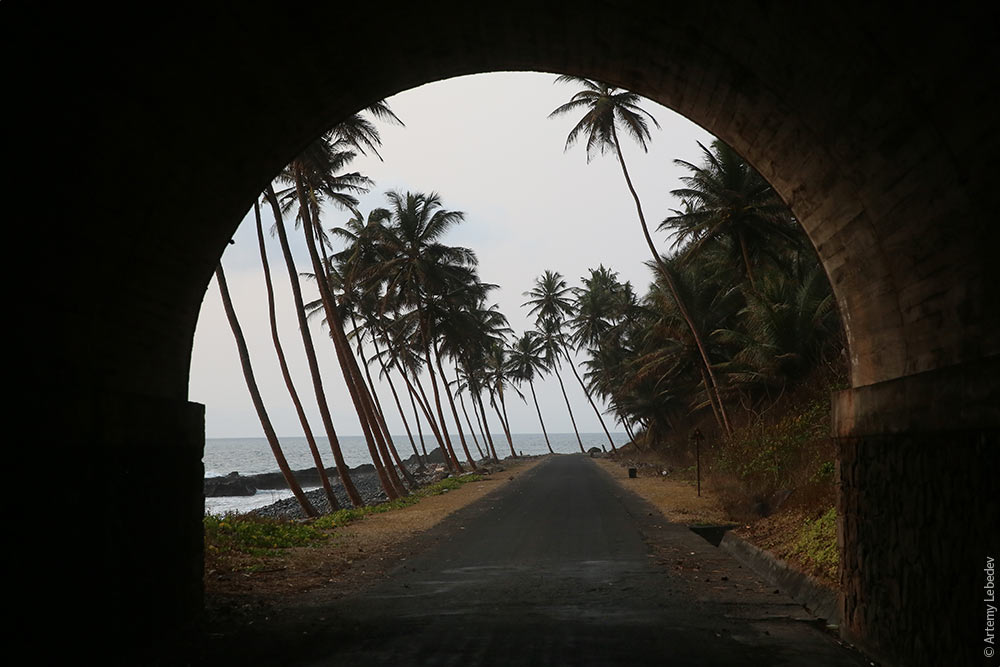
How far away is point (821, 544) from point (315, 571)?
270 inches

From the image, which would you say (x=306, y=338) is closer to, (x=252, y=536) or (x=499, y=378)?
(x=252, y=536)

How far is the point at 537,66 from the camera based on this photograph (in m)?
9.19

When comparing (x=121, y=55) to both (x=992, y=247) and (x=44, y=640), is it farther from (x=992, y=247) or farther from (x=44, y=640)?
(x=992, y=247)

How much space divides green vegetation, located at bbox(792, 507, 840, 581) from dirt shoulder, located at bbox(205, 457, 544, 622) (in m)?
5.51

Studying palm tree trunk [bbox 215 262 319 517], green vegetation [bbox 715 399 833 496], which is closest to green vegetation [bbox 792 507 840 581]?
green vegetation [bbox 715 399 833 496]

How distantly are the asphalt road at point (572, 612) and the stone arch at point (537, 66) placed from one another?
117 cm

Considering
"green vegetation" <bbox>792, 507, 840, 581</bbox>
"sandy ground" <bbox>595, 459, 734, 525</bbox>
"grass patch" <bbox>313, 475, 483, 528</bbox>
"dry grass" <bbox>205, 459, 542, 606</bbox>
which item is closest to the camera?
"green vegetation" <bbox>792, 507, 840, 581</bbox>

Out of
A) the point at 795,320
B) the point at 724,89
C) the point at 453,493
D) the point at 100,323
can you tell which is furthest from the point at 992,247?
the point at 453,493

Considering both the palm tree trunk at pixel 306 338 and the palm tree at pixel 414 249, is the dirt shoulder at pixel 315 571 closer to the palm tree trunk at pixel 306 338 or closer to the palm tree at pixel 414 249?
the palm tree trunk at pixel 306 338

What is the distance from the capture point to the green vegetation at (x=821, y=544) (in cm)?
935

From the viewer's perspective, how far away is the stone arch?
18.8 feet

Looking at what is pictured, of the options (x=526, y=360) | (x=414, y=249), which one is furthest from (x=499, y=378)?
(x=414, y=249)

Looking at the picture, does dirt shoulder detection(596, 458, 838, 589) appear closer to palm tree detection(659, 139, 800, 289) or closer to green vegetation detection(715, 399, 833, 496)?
green vegetation detection(715, 399, 833, 496)

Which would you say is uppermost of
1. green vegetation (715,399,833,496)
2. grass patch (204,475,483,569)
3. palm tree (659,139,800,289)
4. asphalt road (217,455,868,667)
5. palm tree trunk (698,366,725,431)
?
palm tree (659,139,800,289)
